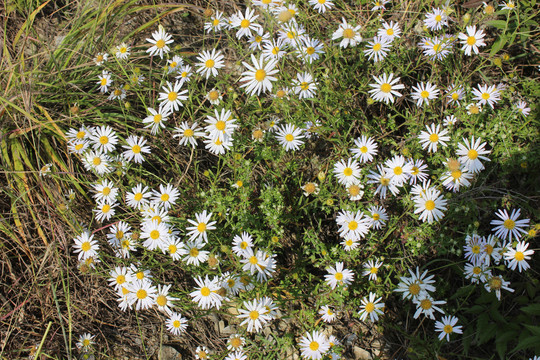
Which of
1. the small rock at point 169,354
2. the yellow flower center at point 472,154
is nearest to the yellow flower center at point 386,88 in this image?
the yellow flower center at point 472,154

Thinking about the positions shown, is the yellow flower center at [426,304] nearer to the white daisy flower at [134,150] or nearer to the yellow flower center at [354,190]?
the yellow flower center at [354,190]

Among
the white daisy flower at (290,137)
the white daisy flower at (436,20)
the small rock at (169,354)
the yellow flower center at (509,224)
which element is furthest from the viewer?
the small rock at (169,354)

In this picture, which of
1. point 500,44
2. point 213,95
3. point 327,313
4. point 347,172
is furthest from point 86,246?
point 500,44

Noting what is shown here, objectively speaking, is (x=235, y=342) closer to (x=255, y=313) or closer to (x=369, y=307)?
(x=255, y=313)

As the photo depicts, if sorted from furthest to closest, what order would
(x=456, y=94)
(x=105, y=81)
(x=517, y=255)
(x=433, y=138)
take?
(x=105, y=81) < (x=456, y=94) < (x=433, y=138) < (x=517, y=255)

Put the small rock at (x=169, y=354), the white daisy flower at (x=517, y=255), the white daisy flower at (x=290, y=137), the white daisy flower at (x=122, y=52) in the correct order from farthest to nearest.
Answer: the white daisy flower at (x=122, y=52), the small rock at (x=169, y=354), the white daisy flower at (x=290, y=137), the white daisy flower at (x=517, y=255)

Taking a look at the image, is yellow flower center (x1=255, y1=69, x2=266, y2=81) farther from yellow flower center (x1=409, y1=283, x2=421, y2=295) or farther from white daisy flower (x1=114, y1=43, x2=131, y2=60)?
yellow flower center (x1=409, y1=283, x2=421, y2=295)

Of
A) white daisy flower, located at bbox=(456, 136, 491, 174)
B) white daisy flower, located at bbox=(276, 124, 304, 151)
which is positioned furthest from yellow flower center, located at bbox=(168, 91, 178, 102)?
white daisy flower, located at bbox=(456, 136, 491, 174)

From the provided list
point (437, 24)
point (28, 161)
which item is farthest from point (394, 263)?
point (28, 161)

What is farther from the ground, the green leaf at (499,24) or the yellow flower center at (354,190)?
the green leaf at (499,24)
